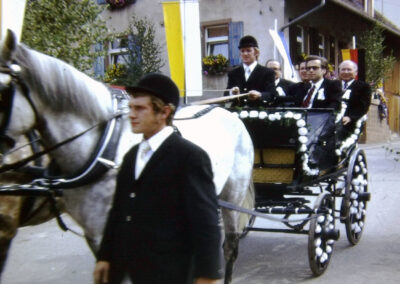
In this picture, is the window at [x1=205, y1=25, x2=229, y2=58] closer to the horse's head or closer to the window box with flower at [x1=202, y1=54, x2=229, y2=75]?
the window box with flower at [x1=202, y1=54, x2=229, y2=75]

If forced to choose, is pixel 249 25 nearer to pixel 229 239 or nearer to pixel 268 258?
pixel 268 258

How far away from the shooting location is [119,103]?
3.64 m

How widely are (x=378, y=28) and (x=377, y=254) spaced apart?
54.2 ft

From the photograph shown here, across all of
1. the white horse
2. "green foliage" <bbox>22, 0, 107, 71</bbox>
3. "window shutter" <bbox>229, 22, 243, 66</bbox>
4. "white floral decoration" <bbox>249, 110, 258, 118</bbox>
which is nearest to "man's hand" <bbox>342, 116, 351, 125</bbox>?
"white floral decoration" <bbox>249, 110, 258, 118</bbox>

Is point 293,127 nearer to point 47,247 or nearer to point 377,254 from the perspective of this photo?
point 377,254

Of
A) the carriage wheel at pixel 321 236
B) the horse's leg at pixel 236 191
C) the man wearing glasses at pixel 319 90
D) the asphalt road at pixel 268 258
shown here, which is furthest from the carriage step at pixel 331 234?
the man wearing glasses at pixel 319 90

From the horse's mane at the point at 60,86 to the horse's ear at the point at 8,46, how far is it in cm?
6

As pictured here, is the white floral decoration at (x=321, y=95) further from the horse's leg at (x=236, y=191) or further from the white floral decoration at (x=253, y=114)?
the horse's leg at (x=236, y=191)

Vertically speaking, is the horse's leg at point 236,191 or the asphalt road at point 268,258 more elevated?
the horse's leg at point 236,191

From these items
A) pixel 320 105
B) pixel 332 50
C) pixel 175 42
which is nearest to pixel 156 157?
pixel 320 105

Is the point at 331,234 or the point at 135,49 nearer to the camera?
the point at 331,234

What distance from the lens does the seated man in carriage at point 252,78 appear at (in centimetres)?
541

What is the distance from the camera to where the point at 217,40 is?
1656cm

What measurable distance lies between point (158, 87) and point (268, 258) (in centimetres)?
372
